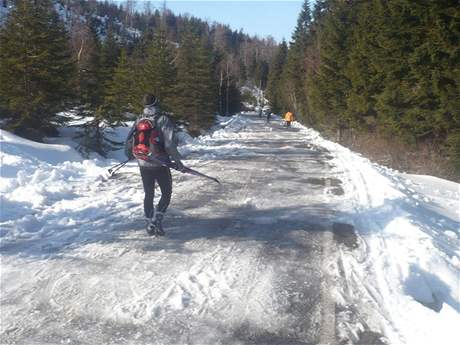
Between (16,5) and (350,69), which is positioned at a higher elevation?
(16,5)

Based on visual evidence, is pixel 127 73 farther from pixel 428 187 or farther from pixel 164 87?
pixel 428 187

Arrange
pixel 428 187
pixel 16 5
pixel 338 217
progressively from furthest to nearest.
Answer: pixel 16 5
pixel 428 187
pixel 338 217

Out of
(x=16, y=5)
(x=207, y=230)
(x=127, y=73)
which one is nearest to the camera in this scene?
(x=207, y=230)

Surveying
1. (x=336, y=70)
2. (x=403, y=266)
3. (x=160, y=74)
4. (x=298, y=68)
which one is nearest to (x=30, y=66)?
(x=160, y=74)

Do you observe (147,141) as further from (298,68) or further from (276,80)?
(276,80)

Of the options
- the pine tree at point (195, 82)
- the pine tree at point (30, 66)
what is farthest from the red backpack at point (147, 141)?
the pine tree at point (195, 82)

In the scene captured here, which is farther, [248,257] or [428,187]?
[428,187]

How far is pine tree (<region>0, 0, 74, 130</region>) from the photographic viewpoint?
48.1ft

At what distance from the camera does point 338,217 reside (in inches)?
320

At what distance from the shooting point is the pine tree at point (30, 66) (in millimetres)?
14656

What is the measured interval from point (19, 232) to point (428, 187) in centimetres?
1050

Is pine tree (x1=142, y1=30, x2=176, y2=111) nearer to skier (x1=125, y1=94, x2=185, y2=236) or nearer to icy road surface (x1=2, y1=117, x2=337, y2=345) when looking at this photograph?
icy road surface (x1=2, y1=117, x2=337, y2=345)

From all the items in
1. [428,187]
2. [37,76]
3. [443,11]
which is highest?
[443,11]

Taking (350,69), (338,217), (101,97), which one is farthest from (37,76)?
(350,69)
